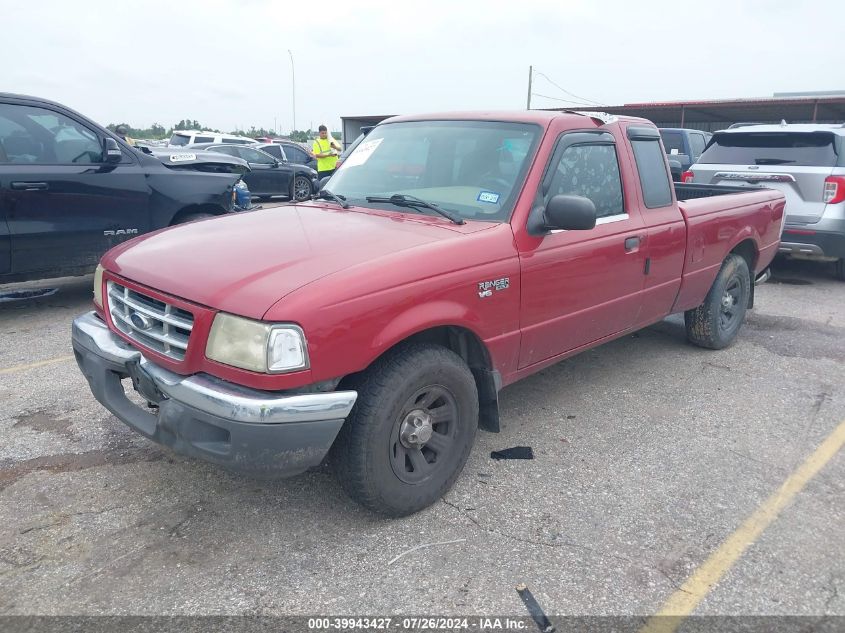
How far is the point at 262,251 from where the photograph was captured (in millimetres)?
2908

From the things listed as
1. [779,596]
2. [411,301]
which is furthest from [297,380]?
[779,596]

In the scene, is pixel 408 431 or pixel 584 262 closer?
pixel 408 431

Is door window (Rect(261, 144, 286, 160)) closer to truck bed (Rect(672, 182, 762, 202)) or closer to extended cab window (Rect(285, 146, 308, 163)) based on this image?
extended cab window (Rect(285, 146, 308, 163))

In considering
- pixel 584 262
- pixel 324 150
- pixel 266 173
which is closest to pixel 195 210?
pixel 584 262

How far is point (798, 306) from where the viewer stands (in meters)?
7.02

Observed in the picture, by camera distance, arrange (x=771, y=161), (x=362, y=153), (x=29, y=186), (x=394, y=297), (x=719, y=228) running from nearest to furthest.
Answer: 1. (x=394, y=297)
2. (x=362, y=153)
3. (x=719, y=228)
4. (x=29, y=186)
5. (x=771, y=161)

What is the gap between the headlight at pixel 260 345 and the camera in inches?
95.6

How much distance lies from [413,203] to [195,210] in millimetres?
4177

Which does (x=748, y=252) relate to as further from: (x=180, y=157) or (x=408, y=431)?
(x=180, y=157)

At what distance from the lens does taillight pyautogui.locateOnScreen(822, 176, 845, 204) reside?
23.7ft

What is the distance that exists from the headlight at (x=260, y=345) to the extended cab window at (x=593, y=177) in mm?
1686

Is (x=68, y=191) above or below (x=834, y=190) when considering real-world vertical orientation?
below

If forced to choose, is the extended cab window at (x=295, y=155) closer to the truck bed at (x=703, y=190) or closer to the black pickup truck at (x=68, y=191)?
the black pickup truck at (x=68, y=191)

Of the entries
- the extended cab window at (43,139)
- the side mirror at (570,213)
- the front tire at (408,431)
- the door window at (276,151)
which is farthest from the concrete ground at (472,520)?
the door window at (276,151)
